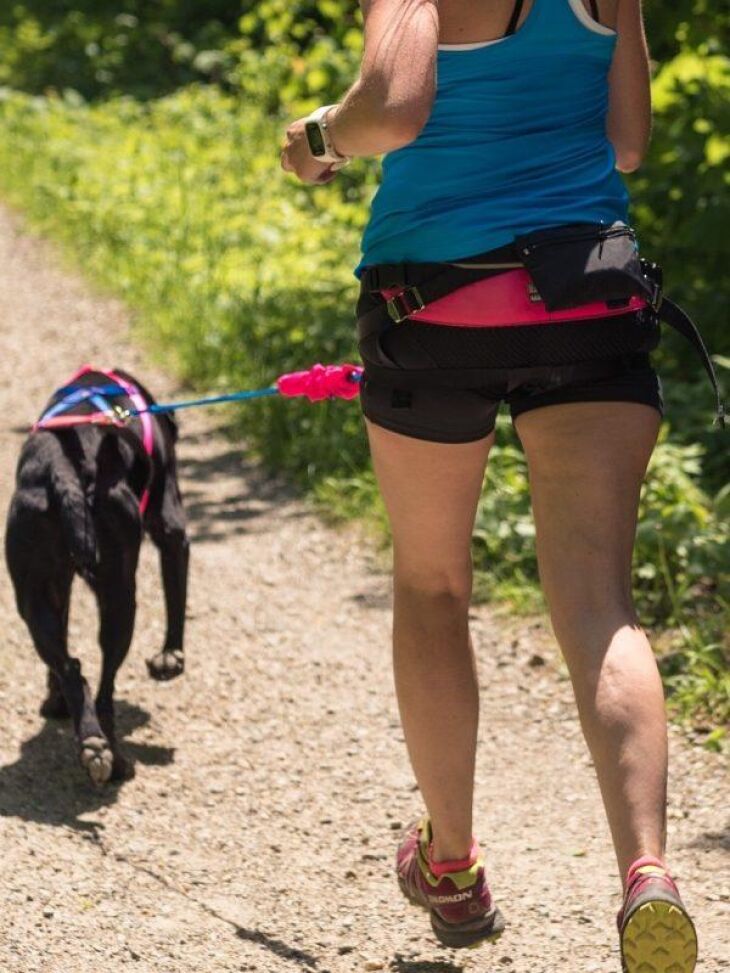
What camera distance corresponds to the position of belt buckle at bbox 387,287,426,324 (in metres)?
2.45

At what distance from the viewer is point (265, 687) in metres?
4.68

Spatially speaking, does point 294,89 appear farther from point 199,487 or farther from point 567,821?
point 567,821

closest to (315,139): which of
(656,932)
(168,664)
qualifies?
(656,932)

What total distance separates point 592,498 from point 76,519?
1694mm

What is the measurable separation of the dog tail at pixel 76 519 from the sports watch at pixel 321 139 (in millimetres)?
1524

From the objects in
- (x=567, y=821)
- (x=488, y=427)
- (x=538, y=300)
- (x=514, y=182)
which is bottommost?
(x=567, y=821)

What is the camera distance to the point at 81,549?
3.77 metres

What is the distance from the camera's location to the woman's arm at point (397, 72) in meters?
2.25

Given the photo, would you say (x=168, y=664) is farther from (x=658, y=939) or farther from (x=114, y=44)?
(x=114, y=44)

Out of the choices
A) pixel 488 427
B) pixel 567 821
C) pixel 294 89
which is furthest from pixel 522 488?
pixel 294 89

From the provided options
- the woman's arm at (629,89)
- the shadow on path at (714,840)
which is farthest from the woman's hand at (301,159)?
the shadow on path at (714,840)

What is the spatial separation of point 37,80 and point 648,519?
14.5 m

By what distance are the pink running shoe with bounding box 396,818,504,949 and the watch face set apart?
1233 mm

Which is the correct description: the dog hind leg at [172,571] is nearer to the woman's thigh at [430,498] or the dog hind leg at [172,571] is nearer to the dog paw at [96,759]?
the dog paw at [96,759]
